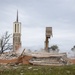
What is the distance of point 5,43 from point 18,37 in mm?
8330

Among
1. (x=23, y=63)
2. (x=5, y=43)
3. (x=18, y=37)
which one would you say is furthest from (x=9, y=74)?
(x=5, y=43)

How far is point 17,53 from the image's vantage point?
867 inches

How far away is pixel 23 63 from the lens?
62.8 feet

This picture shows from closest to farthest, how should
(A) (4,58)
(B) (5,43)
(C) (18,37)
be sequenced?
(A) (4,58)
(C) (18,37)
(B) (5,43)

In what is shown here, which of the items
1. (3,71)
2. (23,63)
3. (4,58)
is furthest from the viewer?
(4,58)

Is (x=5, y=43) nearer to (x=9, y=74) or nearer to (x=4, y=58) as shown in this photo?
(x=4, y=58)

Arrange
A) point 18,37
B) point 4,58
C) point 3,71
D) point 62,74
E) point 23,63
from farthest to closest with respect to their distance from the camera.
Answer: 1. point 18,37
2. point 4,58
3. point 23,63
4. point 3,71
5. point 62,74

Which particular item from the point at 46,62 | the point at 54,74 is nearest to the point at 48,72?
the point at 54,74

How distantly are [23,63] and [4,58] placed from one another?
263 centimetres

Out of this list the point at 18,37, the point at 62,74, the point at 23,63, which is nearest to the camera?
the point at 62,74

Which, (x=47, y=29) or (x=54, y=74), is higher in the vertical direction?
(x=47, y=29)

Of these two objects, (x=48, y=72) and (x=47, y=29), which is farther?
(x=47, y=29)

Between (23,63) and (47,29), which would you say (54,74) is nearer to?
(23,63)

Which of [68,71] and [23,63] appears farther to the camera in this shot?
[23,63]
